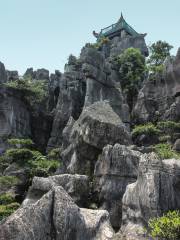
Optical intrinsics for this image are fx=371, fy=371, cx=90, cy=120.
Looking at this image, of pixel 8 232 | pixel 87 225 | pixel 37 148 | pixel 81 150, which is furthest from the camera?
pixel 37 148

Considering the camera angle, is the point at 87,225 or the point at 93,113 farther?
the point at 93,113

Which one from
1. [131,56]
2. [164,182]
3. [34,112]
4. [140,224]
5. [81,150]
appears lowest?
[140,224]

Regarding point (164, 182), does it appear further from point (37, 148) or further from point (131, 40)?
point (131, 40)

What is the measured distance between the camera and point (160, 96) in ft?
117

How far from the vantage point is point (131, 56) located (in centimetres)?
4431

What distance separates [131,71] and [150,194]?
101ft

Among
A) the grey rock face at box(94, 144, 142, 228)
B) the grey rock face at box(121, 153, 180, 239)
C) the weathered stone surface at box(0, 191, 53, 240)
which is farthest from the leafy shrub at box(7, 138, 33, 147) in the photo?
the weathered stone surface at box(0, 191, 53, 240)

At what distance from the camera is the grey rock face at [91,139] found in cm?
1991

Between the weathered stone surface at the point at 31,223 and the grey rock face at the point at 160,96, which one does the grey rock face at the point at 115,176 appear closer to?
the weathered stone surface at the point at 31,223

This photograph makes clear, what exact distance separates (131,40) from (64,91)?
2055 centimetres

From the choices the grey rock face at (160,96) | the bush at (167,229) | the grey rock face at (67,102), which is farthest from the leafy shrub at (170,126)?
the bush at (167,229)

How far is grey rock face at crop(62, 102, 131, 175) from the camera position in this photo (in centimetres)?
1991

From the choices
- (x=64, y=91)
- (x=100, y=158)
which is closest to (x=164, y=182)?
(x=100, y=158)

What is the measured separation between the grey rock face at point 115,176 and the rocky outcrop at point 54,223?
3.71 m
